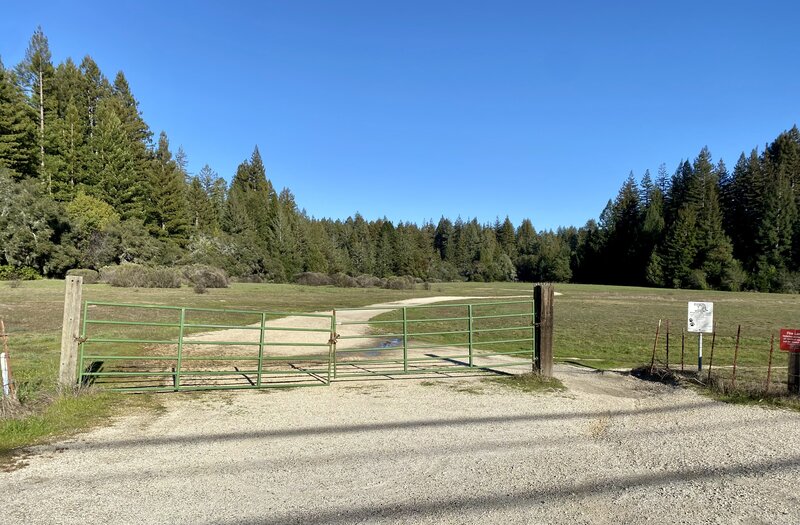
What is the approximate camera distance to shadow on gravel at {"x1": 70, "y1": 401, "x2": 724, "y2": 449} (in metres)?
5.93

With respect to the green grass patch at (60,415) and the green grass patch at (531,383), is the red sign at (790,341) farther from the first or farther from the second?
the green grass patch at (60,415)

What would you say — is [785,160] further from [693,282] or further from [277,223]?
[277,223]

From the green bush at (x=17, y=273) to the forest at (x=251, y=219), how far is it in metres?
0.28

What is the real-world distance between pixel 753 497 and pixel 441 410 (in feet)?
13.5

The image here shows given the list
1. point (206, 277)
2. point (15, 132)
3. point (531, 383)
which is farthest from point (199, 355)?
point (15, 132)

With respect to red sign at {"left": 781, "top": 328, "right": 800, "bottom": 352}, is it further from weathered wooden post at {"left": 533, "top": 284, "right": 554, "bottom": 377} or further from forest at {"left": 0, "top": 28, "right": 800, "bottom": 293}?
forest at {"left": 0, "top": 28, "right": 800, "bottom": 293}

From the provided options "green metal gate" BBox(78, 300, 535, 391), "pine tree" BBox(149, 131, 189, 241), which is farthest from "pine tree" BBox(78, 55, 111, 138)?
"green metal gate" BBox(78, 300, 535, 391)

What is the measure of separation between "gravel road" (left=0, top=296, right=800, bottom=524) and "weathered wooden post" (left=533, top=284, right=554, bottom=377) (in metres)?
1.87

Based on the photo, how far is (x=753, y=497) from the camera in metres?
4.62

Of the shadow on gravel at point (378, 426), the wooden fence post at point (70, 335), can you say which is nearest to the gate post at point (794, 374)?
the shadow on gravel at point (378, 426)

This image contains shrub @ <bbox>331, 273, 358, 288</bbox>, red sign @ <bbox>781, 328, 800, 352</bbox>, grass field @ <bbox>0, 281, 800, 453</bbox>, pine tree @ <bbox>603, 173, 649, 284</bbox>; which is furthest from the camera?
pine tree @ <bbox>603, 173, 649, 284</bbox>

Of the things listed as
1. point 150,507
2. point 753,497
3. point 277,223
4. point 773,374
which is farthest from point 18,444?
point 277,223

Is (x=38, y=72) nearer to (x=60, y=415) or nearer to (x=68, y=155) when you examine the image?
(x=68, y=155)

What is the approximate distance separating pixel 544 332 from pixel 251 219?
81455 mm
